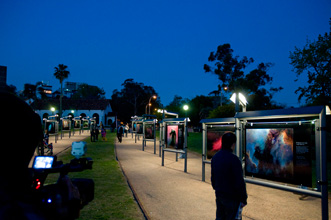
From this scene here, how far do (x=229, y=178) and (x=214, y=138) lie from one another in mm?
5404

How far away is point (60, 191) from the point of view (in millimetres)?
1527

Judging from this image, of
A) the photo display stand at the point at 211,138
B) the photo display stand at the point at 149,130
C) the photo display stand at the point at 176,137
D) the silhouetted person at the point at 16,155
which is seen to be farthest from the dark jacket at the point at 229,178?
the photo display stand at the point at 149,130

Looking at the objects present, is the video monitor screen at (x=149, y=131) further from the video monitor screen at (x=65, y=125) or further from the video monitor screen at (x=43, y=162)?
the video monitor screen at (x=65, y=125)

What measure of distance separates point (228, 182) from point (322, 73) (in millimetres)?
22860

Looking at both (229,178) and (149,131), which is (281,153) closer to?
(229,178)

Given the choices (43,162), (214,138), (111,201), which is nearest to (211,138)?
(214,138)

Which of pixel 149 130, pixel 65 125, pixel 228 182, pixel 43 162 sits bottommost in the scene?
pixel 228 182

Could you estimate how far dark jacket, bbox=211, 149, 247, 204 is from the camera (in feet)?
12.4

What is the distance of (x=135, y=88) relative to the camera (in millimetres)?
94625

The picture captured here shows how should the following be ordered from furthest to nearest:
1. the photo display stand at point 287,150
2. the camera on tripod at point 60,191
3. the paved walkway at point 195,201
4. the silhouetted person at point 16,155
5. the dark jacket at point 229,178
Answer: the paved walkway at point 195,201 → the photo display stand at point 287,150 → the dark jacket at point 229,178 → the camera on tripod at point 60,191 → the silhouetted person at point 16,155

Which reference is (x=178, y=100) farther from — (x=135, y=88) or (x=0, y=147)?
(x=0, y=147)

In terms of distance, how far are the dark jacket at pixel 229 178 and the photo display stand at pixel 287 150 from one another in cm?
181

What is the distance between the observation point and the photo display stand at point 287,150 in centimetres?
454

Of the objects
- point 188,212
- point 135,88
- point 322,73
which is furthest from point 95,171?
point 135,88
